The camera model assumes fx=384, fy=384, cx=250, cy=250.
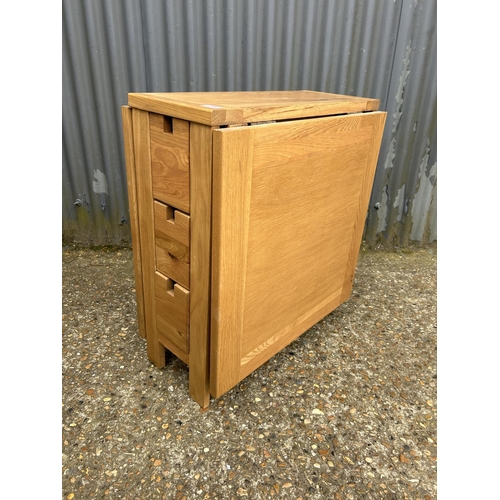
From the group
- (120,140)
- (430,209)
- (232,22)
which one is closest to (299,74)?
(232,22)

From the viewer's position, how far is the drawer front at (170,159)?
1.05 metres

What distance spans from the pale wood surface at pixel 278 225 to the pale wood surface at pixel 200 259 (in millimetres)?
29

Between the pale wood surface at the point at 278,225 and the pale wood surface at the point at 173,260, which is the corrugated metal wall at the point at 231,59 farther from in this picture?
the pale wood surface at the point at 173,260

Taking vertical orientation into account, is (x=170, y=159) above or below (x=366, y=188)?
above

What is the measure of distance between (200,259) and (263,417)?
2.09 feet

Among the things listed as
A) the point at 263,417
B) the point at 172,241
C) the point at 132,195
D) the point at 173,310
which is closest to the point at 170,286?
the point at 173,310

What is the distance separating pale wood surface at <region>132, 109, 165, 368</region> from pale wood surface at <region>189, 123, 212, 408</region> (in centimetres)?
22

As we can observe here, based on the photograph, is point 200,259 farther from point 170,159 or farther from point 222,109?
point 222,109

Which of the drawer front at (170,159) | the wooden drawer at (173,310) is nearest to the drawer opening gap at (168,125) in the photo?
the drawer front at (170,159)

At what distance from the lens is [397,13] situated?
2.01 meters

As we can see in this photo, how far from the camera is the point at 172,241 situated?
1215 mm

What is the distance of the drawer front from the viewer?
105 cm

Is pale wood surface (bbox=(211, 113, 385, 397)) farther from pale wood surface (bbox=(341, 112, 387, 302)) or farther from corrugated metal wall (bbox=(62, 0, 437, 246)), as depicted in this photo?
corrugated metal wall (bbox=(62, 0, 437, 246))

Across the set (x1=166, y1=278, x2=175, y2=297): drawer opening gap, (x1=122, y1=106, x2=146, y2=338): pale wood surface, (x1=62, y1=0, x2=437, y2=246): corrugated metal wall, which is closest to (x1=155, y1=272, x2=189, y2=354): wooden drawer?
(x1=166, y1=278, x2=175, y2=297): drawer opening gap
